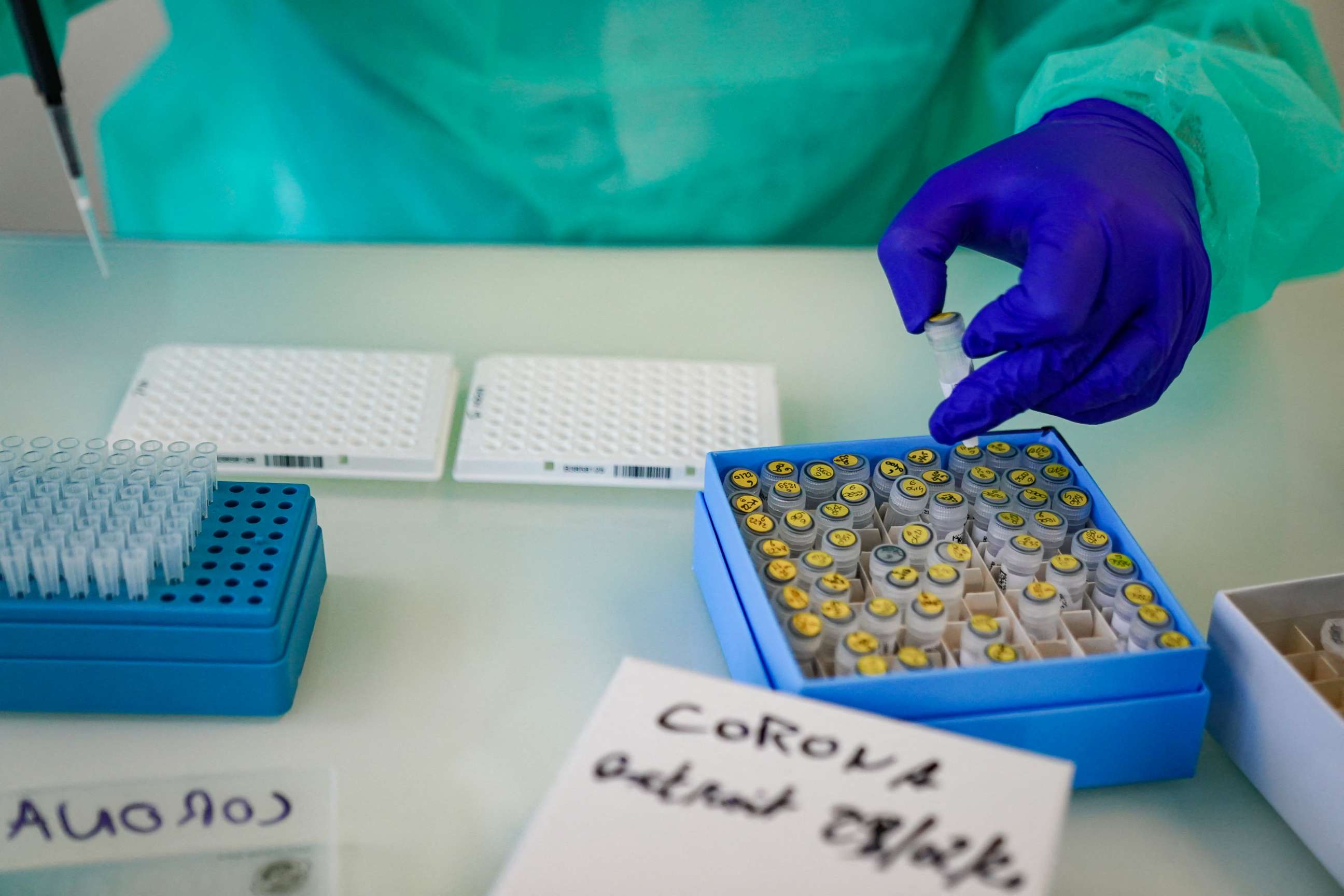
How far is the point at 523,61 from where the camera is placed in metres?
1.20

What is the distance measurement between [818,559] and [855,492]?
0.10m

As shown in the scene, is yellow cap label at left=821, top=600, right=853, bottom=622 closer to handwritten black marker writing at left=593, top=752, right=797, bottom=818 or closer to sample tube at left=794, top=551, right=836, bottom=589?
sample tube at left=794, top=551, right=836, bottom=589

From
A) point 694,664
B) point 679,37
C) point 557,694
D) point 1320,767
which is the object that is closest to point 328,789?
point 557,694

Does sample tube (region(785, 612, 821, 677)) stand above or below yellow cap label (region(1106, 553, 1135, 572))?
above

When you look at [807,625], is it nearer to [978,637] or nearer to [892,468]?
[978,637]

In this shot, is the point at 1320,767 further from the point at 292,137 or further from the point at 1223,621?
the point at 292,137

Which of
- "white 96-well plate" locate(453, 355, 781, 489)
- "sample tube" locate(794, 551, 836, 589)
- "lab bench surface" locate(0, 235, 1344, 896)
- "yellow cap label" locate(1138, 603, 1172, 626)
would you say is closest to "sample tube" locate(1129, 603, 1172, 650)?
"yellow cap label" locate(1138, 603, 1172, 626)

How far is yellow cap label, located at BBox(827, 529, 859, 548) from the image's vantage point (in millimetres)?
788

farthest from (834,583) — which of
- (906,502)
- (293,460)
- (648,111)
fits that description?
(648,111)

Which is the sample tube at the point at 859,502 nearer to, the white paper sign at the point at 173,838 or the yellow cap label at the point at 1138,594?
the yellow cap label at the point at 1138,594

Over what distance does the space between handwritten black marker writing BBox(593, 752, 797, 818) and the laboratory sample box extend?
332mm

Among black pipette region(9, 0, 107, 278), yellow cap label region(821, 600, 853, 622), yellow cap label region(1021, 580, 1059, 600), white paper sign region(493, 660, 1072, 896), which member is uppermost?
black pipette region(9, 0, 107, 278)

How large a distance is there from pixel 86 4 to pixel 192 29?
5.2 inches

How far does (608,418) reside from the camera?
1038 millimetres
